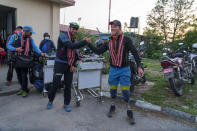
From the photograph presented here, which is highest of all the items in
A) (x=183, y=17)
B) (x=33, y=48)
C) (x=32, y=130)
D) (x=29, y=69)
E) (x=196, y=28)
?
(x=183, y=17)

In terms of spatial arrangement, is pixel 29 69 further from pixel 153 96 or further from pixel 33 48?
pixel 153 96

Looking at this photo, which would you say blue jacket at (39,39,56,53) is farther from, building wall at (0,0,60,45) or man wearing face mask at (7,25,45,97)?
building wall at (0,0,60,45)

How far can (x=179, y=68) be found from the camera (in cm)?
450

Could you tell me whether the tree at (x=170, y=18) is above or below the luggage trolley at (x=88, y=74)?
above

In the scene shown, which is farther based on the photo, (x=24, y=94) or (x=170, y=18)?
(x=170, y=18)

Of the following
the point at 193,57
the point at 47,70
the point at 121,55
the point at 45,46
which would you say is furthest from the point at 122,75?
the point at 193,57

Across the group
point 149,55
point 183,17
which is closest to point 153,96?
point 149,55

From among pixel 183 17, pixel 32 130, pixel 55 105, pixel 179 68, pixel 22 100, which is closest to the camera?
pixel 32 130

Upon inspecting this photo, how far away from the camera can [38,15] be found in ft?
24.2

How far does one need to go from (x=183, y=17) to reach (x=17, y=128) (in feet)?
83.6

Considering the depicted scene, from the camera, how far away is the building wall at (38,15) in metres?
6.71

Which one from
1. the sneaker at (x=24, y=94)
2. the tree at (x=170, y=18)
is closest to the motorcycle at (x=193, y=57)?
the sneaker at (x=24, y=94)

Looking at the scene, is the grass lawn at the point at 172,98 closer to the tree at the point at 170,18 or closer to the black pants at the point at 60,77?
the black pants at the point at 60,77

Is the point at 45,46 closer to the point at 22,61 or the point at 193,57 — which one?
the point at 22,61
